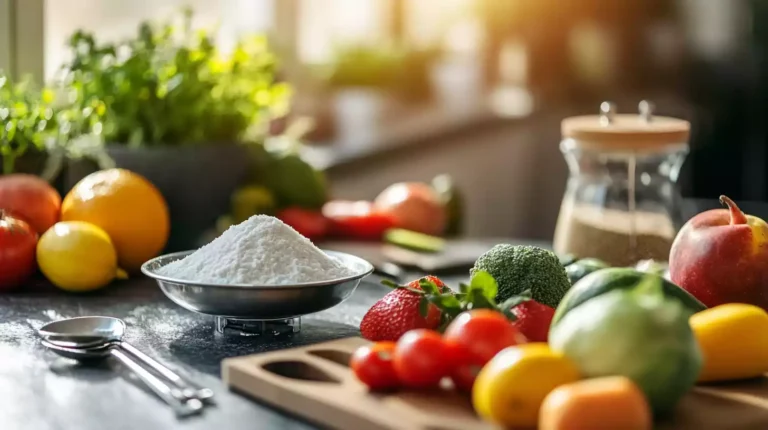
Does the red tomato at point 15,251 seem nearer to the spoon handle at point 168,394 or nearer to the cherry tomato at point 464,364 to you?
the spoon handle at point 168,394

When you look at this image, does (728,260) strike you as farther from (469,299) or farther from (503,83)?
(503,83)

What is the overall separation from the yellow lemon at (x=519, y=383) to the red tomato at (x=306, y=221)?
1048mm

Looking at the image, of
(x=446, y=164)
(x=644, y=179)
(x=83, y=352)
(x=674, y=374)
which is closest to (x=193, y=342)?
(x=83, y=352)

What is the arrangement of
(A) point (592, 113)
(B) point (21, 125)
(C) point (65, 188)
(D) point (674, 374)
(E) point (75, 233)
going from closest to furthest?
(D) point (674, 374), (E) point (75, 233), (B) point (21, 125), (C) point (65, 188), (A) point (592, 113)

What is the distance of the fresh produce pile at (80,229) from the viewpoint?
1.33 m

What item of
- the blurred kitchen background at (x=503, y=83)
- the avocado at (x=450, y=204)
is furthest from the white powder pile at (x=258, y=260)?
the blurred kitchen background at (x=503, y=83)

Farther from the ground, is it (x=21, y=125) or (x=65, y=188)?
(x=21, y=125)

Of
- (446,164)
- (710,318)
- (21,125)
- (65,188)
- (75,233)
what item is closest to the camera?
(710,318)

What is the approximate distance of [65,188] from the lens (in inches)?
62.4

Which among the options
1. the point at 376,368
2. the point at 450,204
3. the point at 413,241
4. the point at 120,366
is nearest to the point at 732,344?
the point at 376,368

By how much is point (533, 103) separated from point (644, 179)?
1938 mm

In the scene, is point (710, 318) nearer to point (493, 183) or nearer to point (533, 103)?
point (493, 183)

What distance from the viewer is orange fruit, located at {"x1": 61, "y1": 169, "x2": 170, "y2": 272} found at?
1402mm

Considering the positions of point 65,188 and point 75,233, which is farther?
point 65,188
